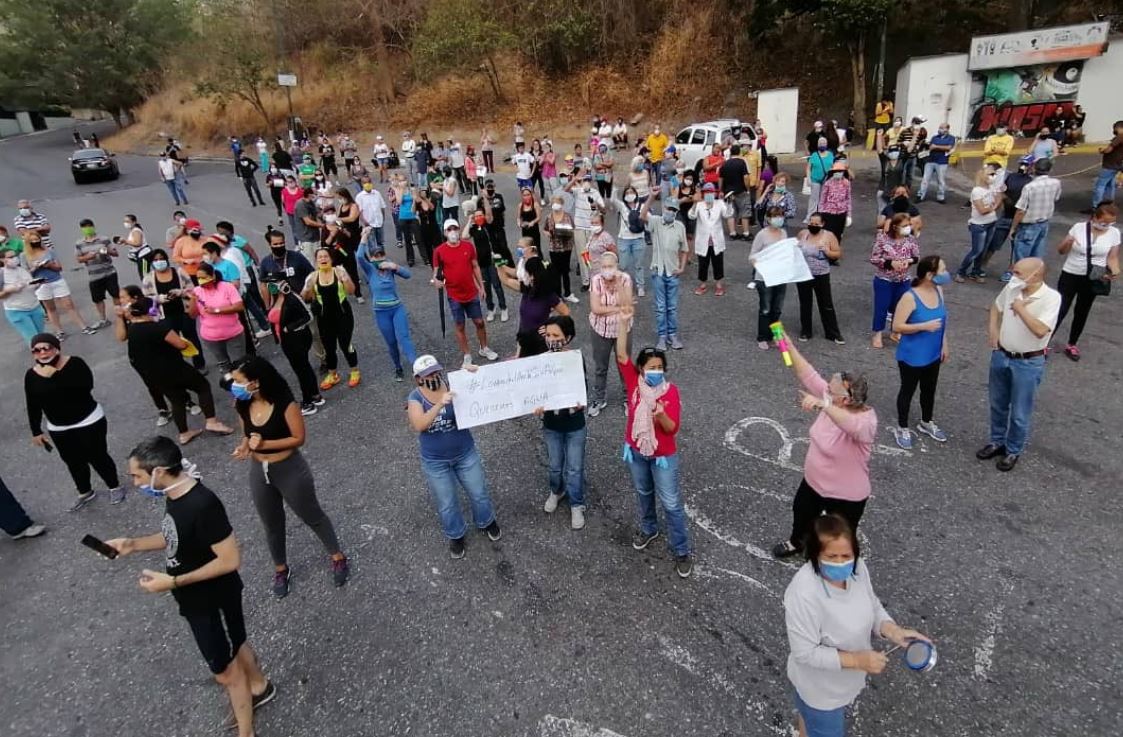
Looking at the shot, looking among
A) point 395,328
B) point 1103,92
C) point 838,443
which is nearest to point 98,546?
point 838,443

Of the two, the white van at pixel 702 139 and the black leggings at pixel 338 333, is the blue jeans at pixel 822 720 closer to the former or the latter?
the black leggings at pixel 338 333

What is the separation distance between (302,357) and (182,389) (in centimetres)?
125

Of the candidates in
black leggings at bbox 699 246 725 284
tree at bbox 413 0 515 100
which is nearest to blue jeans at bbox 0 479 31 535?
black leggings at bbox 699 246 725 284

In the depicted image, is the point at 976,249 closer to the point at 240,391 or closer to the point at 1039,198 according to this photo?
the point at 1039,198

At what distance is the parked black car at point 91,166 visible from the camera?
86.9ft

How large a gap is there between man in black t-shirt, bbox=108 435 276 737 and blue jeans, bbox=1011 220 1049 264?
33.1 feet

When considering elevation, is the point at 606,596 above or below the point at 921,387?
below

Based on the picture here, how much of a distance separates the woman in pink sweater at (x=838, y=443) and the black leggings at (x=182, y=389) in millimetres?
6007

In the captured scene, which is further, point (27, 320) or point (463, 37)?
point (463, 37)

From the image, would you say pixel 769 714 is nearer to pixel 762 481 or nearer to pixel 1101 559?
pixel 762 481

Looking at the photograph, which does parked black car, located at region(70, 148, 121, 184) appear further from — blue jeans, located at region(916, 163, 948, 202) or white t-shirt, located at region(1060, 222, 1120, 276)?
white t-shirt, located at region(1060, 222, 1120, 276)

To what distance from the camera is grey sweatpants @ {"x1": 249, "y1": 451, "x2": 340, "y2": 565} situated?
4297mm

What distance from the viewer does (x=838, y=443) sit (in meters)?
3.85

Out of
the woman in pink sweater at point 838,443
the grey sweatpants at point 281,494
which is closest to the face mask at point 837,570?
the woman in pink sweater at point 838,443
